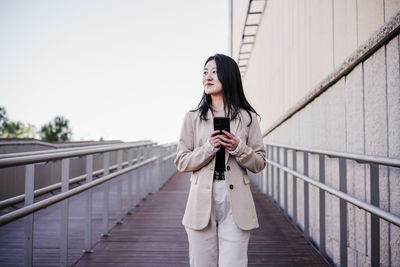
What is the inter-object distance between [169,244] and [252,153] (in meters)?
2.42

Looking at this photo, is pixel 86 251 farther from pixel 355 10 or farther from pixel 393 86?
pixel 355 10

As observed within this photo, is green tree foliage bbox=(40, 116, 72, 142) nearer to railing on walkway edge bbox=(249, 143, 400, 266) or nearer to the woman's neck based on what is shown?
railing on walkway edge bbox=(249, 143, 400, 266)

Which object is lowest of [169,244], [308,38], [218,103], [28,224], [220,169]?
[169,244]

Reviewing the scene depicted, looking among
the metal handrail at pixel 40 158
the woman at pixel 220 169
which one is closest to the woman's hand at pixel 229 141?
the woman at pixel 220 169

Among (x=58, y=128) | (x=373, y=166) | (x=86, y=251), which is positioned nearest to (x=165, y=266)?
(x=86, y=251)

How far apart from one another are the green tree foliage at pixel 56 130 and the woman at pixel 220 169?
205 feet

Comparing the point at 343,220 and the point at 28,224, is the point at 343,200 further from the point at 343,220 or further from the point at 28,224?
the point at 28,224

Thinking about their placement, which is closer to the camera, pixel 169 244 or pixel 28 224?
pixel 28 224

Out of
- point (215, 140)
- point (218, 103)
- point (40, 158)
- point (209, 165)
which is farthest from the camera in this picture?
point (40, 158)

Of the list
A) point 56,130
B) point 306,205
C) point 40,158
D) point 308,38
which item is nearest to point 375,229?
point 306,205

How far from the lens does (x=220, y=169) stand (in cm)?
199

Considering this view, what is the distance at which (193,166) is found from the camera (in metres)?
Result: 1.94

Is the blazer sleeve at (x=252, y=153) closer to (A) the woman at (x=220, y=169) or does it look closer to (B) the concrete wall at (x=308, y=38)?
(A) the woman at (x=220, y=169)

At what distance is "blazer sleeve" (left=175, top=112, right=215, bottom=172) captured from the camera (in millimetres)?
1913
